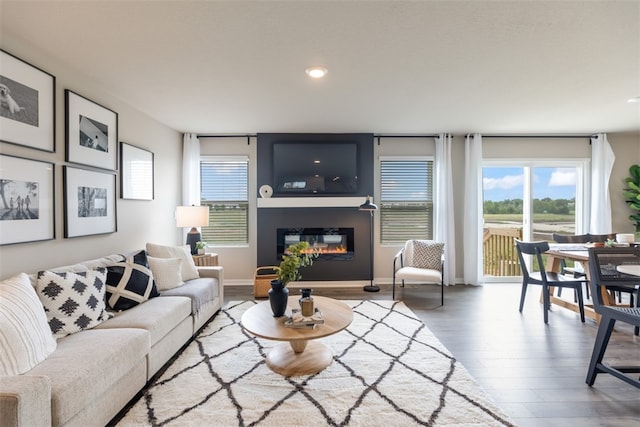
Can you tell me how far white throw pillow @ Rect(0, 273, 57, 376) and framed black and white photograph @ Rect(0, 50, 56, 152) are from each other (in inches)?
41.1

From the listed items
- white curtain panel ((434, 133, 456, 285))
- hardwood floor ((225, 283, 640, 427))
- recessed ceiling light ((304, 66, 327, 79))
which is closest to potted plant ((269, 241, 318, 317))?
recessed ceiling light ((304, 66, 327, 79))

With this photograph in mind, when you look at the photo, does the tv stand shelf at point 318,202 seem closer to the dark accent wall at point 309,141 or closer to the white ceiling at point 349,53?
the dark accent wall at point 309,141

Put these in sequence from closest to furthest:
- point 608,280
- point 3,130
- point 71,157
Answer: point 3,130 < point 608,280 < point 71,157

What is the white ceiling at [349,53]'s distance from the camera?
1.79 meters

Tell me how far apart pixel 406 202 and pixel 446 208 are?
25.2 inches

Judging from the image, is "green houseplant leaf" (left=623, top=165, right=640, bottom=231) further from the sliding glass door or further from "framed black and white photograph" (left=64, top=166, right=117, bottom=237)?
"framed black and white photograph" (left=64, top=166, right=117, bottom=237)

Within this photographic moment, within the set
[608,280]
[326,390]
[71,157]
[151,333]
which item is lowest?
[326,390]

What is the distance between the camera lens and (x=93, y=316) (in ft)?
6.77

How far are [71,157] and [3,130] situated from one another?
554 millimetres

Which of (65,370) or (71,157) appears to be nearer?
(65,370)

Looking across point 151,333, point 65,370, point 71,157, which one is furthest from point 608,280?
point 71,157

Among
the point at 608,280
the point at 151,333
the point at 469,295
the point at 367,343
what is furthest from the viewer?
the point at 469,295

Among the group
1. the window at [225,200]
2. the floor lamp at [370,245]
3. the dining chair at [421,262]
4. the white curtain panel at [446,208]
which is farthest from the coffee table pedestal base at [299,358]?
the white curtain panel at [446,208]

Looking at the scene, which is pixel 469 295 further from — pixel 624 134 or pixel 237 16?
pixel 237 16
